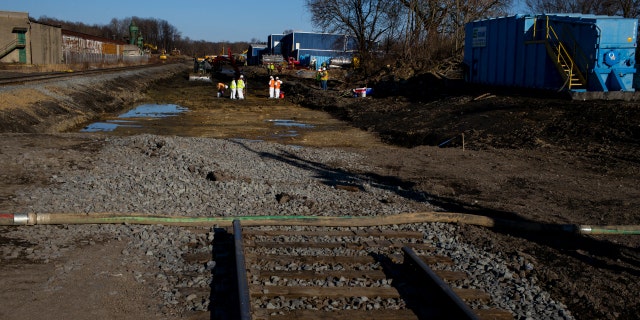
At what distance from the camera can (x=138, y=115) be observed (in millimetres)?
32688

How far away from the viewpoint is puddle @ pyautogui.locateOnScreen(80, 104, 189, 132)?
27141 mm

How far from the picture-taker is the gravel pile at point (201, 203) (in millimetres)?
6602

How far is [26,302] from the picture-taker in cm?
581

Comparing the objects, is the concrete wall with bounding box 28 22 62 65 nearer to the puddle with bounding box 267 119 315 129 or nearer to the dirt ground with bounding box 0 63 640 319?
the dirt ground with bounding box 0 63 640 319

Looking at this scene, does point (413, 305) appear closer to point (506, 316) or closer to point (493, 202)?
point (506, 316)

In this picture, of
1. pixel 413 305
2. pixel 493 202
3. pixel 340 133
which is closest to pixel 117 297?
pixel 413 305

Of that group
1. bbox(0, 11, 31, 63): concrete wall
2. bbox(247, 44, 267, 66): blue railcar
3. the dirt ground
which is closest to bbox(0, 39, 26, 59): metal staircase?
bbox(0, 11, 31, 63): concrete wall

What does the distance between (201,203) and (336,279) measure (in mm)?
4237

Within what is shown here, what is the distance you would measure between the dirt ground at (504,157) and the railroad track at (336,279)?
1207mm

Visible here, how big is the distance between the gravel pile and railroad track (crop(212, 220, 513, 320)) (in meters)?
0.16

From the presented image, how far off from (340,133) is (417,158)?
908cm

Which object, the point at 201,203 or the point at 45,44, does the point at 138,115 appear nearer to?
the point at 201,203

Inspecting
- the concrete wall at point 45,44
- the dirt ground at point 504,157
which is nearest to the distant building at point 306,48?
the concrete wall at point 45,44

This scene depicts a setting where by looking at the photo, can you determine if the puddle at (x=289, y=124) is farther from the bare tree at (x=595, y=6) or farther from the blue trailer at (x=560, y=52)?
the bare tree at (x=595, y=6)
